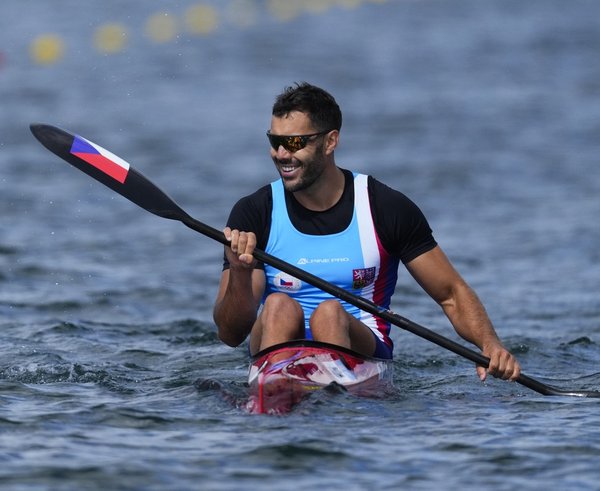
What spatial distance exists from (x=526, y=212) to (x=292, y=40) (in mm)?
15688

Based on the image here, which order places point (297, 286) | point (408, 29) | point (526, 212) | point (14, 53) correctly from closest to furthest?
1. point (297, 286)
2. point (526, 212)
3. point (14, 53)
4. point (408, 29)

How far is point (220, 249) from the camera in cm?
1266

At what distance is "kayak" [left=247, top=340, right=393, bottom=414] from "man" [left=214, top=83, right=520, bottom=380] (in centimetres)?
13

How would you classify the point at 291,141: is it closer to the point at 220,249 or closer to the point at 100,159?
the point at 100,159

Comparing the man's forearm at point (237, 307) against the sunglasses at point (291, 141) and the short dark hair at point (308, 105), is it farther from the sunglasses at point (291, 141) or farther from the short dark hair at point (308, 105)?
the short dark hair at point (308, 105)

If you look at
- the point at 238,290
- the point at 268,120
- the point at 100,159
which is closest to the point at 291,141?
the point at 238,290

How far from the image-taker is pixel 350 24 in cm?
3159

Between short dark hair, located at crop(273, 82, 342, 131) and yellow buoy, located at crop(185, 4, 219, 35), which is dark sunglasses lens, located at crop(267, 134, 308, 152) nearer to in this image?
short dark hair, located at crop(273, 82, 342, 131)

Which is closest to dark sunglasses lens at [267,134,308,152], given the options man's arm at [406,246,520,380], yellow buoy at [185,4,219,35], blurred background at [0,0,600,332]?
man's arm at [406,246,520,380]

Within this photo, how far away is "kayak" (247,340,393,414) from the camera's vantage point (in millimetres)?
5844

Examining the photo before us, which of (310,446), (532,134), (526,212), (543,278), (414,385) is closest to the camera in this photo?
(310,446)

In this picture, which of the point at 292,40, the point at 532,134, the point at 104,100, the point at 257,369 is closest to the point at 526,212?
the point at 532,134

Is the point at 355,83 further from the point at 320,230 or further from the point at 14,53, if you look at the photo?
the point at 320,230

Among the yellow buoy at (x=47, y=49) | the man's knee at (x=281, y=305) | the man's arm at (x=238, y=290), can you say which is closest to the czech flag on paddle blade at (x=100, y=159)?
the man's arm at (x=238, y=290)
